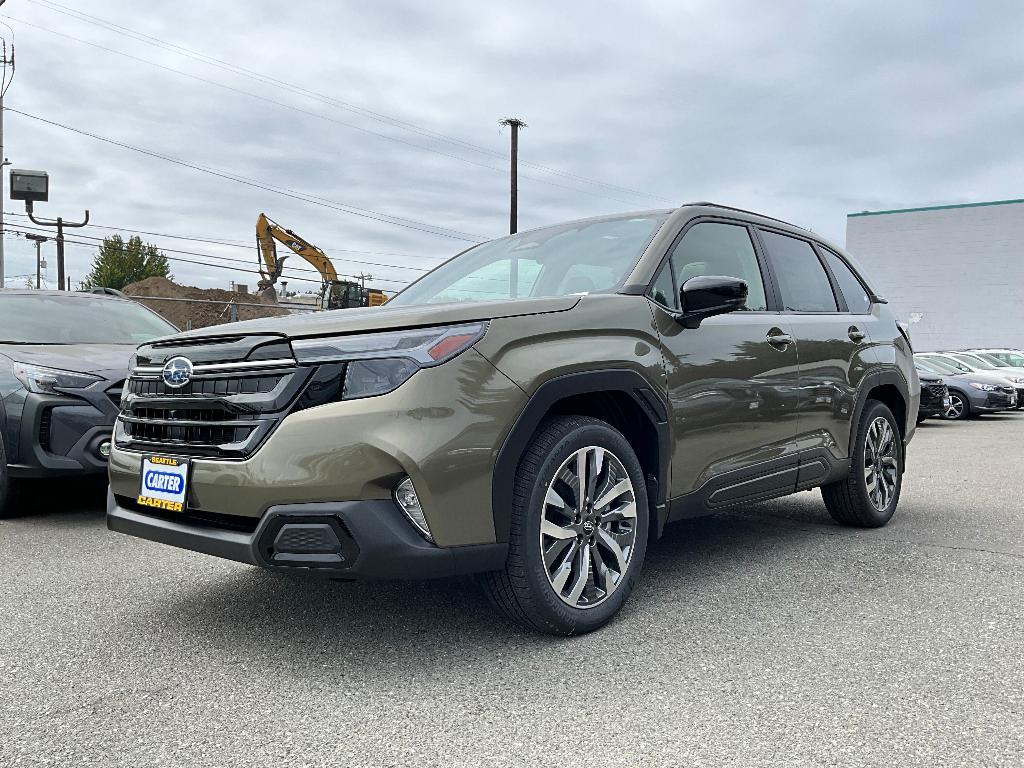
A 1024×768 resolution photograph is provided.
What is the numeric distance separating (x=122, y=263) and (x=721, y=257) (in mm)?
74381

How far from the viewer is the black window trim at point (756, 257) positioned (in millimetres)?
3939

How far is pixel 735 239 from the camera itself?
15.3 feet

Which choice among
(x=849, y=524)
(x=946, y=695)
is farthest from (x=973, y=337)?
(x=946, y=695)

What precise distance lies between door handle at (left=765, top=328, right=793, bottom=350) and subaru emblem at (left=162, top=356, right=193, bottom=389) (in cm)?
271

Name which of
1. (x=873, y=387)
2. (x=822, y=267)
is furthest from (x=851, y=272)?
(x=873, y=387)

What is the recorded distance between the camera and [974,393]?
18.7 meters

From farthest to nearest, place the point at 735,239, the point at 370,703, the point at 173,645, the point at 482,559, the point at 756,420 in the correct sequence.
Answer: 1. the point at 735,239
2. the point at 756,420
3. the point at 173,645
4. the point at 482,559
5. the point at 370,703

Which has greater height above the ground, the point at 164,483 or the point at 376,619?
the point at 164,483

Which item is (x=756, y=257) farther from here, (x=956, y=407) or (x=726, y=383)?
(x=956, y=407)

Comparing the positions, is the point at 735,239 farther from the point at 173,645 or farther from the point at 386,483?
the point at 173,645

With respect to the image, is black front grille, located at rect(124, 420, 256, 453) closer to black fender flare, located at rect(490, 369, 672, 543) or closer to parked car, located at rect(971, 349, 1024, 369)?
black fender flare, located at rect(490, 369, 672, 543)

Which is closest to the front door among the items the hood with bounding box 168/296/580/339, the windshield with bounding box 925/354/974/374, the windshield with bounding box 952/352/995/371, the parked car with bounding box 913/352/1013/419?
the hood with bounding box 168/296/580/339

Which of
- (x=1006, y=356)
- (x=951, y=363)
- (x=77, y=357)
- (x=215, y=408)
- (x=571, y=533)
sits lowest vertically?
(x=571, y=533)

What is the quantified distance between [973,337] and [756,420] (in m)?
41.0
